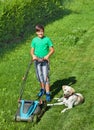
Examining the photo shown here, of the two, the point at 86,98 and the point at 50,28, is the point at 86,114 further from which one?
the point at 50,28

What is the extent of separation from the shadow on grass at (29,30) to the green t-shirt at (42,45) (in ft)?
16.0

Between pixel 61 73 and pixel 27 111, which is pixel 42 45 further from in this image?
pixel 61 73

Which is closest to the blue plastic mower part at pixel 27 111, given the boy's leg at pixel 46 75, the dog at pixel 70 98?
the dog at pixel 70 98

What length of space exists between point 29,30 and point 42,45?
8.82 metres

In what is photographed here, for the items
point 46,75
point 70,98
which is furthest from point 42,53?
point 70,98

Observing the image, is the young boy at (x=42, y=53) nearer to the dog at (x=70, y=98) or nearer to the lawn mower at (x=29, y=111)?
the dog at (x=70, y=98)

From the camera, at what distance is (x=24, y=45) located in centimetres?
1903

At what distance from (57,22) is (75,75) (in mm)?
8312

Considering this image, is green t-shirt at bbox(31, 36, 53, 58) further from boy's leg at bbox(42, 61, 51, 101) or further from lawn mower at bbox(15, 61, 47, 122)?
lawn mower at bbox(15, 61, 47, 122)

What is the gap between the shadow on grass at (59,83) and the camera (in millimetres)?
13984

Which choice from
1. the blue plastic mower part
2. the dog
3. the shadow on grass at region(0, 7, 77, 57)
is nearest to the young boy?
the dog

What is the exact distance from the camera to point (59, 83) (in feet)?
48.2

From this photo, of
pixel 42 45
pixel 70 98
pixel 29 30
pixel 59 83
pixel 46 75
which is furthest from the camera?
pixel 29 30

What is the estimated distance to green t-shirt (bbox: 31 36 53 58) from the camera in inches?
491
